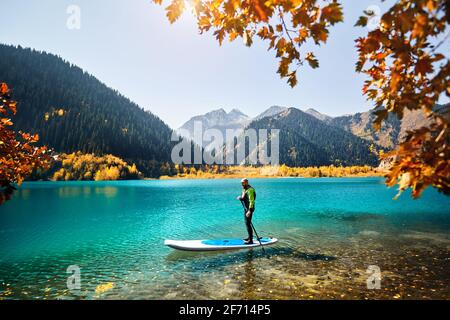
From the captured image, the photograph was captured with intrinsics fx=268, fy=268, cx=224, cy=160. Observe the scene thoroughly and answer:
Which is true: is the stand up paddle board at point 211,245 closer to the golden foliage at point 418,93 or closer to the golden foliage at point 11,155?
the golden foliage at point 11,155

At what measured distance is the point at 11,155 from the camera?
22.6ft

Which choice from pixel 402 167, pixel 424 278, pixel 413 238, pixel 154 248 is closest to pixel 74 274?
pixel 154 248

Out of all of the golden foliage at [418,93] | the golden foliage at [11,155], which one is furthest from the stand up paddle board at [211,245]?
the golden foliage at [418,93]

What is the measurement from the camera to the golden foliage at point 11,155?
6.31m

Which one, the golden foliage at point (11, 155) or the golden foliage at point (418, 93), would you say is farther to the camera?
the golden foliage at point (11, 155)

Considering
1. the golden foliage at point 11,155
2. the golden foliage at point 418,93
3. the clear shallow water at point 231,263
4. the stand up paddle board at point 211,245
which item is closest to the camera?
the golden foliage at point 418,93

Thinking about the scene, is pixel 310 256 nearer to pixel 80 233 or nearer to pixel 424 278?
pixel 424 278

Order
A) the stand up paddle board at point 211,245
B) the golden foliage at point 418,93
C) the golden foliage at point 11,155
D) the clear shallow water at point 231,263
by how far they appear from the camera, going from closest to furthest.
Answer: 1. the golden foliage at point 418,93
2. the golden foliage at point 11,155
3. the clear shallow water at point 231,263
4. the stand up paddle board at point 211,245

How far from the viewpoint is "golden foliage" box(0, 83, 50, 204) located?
20.7 ft

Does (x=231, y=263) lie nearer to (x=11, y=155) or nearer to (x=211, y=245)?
(x=211, y=245)

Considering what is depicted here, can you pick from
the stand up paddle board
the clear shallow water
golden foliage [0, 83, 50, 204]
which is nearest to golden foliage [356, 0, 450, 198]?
golden foliage [0, 83, 50, 204]

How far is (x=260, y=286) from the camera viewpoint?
43.3ft

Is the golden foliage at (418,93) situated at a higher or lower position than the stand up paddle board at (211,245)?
higher

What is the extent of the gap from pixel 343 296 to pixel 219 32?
11.9 m
